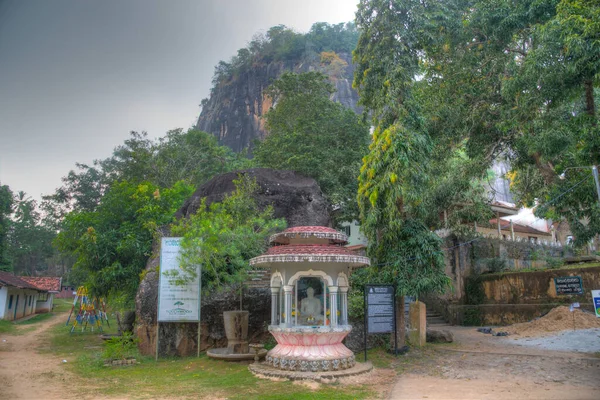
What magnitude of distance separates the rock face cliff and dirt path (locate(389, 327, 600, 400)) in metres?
43.8

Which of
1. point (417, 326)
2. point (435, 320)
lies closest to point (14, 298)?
point (435, 320)

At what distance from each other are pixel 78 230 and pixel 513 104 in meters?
16.6

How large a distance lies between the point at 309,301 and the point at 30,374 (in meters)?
6.68

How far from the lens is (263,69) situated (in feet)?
195

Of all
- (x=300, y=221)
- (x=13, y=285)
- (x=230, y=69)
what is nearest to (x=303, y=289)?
(x=300, y=221)

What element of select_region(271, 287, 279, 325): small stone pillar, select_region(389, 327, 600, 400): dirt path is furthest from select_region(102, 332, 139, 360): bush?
select_region(389, 327, 600, 400): dirt path

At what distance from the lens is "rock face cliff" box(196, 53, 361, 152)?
53250mm

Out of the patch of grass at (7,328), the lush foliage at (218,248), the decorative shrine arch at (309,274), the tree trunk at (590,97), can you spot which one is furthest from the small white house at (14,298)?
the tree trunk at (590,97)

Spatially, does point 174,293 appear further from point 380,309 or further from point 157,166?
point 157,166

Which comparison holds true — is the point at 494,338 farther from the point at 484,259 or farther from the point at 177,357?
the point at 177,357

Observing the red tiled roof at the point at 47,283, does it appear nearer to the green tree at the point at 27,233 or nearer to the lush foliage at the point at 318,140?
the green tree at the point at 27,233

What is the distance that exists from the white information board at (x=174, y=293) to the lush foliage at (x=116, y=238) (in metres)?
4.53

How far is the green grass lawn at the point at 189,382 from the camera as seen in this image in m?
7.52

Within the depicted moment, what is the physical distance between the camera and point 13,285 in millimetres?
23812
